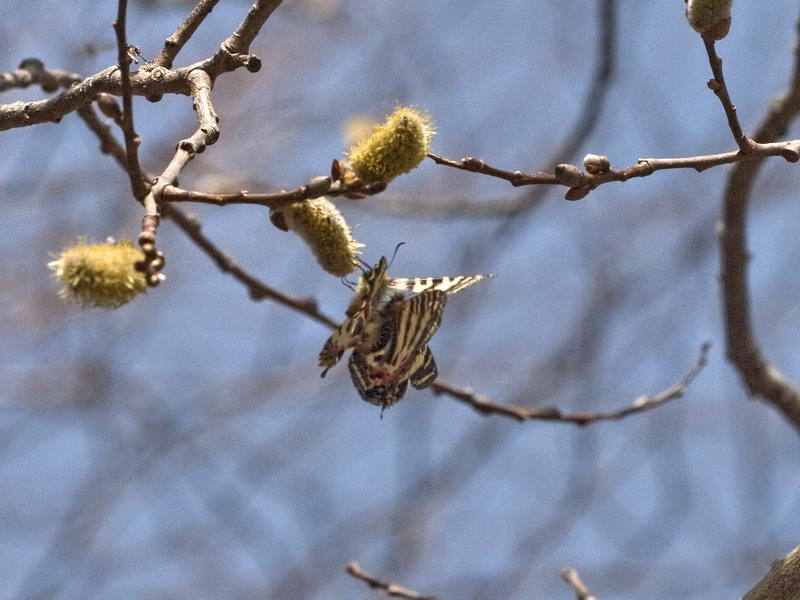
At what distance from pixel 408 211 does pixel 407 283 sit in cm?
237

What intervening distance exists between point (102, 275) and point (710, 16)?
3.91 ft

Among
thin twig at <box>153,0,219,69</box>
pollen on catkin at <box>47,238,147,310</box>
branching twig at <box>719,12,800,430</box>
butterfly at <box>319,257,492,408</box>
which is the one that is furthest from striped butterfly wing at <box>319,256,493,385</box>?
branching twig at <box>719,12,800,430</box>

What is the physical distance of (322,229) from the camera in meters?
1.71

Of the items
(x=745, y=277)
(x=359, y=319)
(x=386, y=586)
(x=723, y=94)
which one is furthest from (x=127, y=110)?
(x=745, y=277)

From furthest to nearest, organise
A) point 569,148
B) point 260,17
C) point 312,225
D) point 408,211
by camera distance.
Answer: point 408,211 → point 569,148 → point 260,17 → point 312,225

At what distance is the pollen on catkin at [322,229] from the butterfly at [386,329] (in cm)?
10


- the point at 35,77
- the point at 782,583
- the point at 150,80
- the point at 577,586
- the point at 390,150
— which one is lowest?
the point at 782,583

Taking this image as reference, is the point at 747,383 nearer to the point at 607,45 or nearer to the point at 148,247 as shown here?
the point at 607,45

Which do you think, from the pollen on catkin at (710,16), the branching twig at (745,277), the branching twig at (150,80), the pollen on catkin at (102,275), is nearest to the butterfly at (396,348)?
the pollen on catkin at (102,275)

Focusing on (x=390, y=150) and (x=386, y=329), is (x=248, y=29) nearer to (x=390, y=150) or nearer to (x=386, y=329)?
(x=390, y=150)

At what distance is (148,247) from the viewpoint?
1.28 metres

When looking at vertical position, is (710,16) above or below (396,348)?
above

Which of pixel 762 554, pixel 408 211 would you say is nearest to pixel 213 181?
pixel 408 211

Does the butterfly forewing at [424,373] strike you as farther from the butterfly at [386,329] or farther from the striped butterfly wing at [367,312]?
the striped butterfly wing at [367,312]
